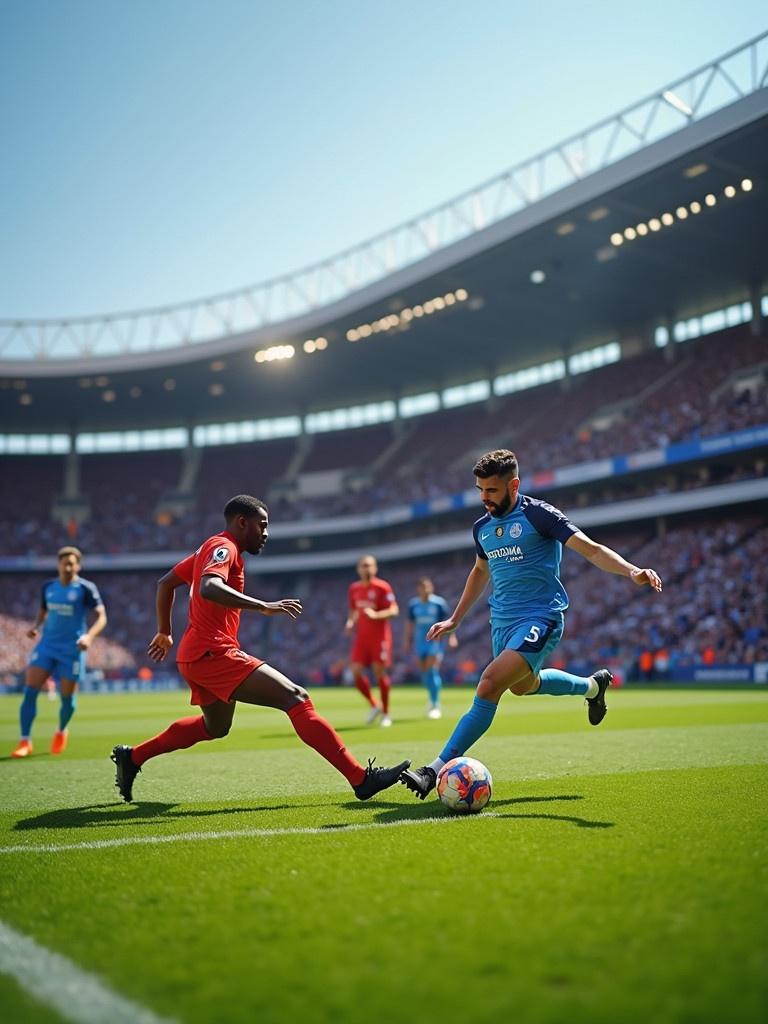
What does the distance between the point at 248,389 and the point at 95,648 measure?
52.5 feet

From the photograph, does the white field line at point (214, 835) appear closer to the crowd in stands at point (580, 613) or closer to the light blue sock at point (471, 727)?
the light blue sock at point (471, 727)

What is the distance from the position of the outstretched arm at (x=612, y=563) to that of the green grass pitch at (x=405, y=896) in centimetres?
128

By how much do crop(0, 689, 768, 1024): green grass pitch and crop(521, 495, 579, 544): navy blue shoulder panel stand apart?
166cm

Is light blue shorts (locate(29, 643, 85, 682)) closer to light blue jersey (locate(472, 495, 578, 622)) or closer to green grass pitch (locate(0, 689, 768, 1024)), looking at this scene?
green grass pitch (locate(0, 689, 768, 1024))

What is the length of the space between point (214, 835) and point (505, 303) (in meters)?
36.8

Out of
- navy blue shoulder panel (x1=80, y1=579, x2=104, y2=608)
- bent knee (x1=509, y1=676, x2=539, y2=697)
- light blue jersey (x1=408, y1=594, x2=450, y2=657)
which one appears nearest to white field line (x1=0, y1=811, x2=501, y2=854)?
bent knee (x1=509, y1=676, x2=539, y2=697)

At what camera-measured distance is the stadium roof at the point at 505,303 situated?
96.0 feet

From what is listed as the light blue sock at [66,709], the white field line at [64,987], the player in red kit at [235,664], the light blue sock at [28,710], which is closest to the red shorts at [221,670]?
the player in red kit at [235,664]

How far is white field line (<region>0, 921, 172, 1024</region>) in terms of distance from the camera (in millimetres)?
2318

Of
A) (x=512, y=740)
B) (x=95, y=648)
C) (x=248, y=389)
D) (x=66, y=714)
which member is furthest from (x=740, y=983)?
(x=248, y=389)

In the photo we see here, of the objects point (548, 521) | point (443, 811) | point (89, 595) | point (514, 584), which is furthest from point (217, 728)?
point (89, 595)

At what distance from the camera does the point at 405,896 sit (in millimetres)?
3379

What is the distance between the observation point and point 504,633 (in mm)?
6246

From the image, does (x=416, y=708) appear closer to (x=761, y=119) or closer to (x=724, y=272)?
(x=761, y=119)
